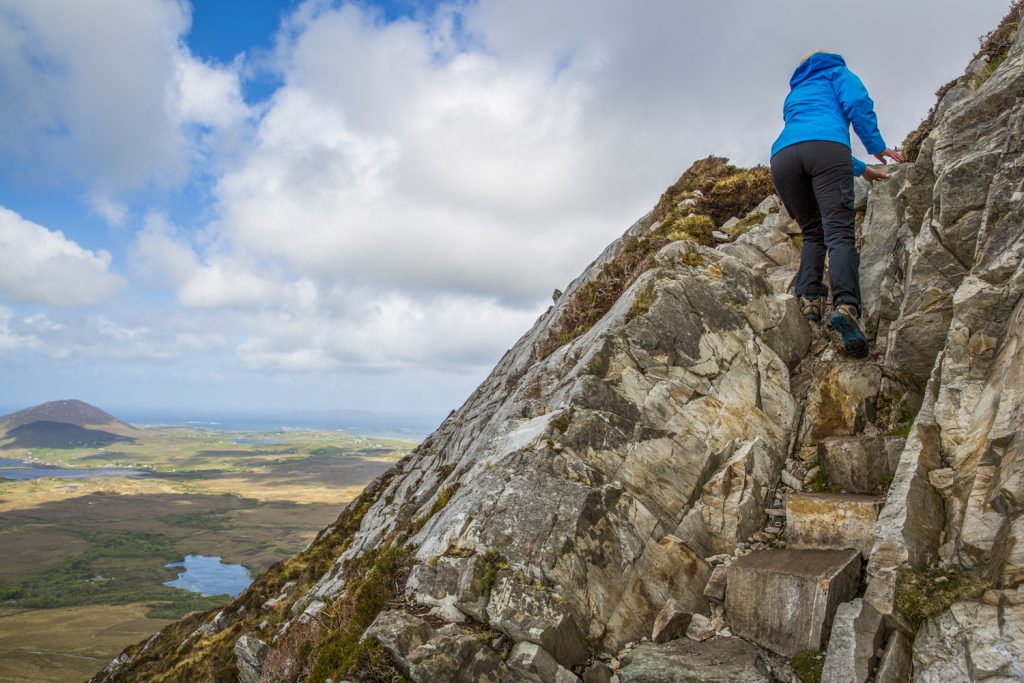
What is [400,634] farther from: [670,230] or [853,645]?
[670,230]

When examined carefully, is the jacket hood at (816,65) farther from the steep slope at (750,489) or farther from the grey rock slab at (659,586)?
the grey rock slab at (659,586)

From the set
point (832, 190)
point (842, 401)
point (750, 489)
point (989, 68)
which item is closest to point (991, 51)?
point (989, 68)

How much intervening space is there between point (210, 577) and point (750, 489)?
591 feet

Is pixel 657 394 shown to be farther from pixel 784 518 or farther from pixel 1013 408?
pixel 1013 408

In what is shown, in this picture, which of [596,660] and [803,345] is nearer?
[596,660]

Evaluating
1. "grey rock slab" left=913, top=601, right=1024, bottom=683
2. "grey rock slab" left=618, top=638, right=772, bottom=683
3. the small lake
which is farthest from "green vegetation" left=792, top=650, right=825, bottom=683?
the small lake

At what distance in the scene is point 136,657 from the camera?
20672 millimetres

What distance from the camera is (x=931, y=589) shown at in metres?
6.42

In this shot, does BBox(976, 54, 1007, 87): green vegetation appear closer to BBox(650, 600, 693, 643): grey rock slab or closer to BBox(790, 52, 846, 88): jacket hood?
BBox(790, 52, 846, 88): jacket hood

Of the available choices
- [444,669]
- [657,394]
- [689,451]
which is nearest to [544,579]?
[444,669]

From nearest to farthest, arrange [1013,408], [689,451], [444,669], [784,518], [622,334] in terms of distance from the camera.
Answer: [1013,408]
[444,669]
[784,518]
[689,451]
[622,334]

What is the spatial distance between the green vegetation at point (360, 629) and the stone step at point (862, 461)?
7.72 meters

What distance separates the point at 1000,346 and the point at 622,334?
6189 millimetres

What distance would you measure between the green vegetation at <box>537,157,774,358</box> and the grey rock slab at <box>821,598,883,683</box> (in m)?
8.76
